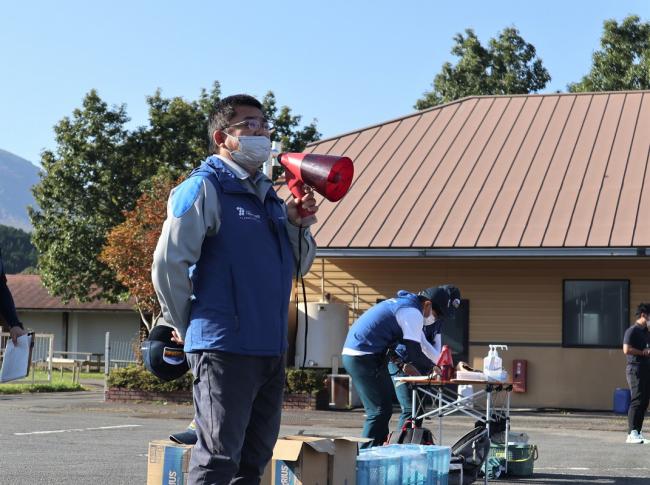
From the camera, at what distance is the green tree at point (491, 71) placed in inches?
1734

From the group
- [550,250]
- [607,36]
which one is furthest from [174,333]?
[607,36]

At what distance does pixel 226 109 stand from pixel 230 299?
1.00 metres

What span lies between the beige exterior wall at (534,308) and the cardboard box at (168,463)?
15814 millimetres

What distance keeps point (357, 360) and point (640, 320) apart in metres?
6.38

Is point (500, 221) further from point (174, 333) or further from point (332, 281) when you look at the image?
point (174, 333)

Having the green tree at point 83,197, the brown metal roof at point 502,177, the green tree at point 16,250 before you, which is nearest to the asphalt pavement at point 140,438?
the brown metal roof at point 502,177

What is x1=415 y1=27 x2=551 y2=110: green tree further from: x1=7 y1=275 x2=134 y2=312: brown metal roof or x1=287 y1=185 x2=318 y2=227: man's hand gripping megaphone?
x1=287 y1=185 x2=318 y2=227: man's hand gripping megaphone

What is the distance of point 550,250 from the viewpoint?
20.4m

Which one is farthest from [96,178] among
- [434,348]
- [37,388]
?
[434,348]

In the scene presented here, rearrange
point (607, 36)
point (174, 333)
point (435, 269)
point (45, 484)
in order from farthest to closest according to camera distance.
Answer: point (607, 36) → point (435, 269) → point (45, 484) → point (174, 333)

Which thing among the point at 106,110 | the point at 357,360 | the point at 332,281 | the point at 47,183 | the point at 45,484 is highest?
the point at 106,110

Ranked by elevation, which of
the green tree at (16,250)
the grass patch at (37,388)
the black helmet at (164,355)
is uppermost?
the green tree at (16,250)

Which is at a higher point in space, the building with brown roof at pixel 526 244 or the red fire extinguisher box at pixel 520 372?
the building with brown roof at pixel 526 244

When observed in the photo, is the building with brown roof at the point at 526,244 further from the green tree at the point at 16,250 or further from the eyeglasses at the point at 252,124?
the green tree at the point at 16,250
